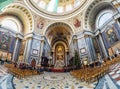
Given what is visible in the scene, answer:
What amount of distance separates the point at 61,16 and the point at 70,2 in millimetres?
4574

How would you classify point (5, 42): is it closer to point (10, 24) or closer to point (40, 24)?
point (10, 24)

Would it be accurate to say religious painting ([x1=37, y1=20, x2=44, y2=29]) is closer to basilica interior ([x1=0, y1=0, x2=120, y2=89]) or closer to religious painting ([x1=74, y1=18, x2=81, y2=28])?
basilica interior ([x1=0, y1=0, x2=120, y2=89])

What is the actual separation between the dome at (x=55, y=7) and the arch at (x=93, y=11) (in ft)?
4.65

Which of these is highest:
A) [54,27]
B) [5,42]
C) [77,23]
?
[54,27]

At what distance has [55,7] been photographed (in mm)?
18562

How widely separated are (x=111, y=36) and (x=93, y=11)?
576 centimetres

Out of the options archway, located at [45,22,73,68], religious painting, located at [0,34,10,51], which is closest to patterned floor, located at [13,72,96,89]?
religious painting, located at [0,34,10,51]

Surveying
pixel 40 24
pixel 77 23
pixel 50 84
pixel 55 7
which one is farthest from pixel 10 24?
pixel 50 84

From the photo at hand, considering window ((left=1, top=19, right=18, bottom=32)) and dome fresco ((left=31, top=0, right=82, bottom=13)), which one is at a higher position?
dome fresco ((left=31, top=0, right=82, bottom=13))

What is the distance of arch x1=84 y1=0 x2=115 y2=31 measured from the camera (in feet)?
56.9

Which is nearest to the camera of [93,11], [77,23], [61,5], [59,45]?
[93,11]

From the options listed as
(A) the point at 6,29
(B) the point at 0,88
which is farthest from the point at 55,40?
(B) the point at 0,88

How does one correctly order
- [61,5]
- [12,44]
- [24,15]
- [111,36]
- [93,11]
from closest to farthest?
[111,36] < [12,44] < [93,11] < [24,15] < [61,5]

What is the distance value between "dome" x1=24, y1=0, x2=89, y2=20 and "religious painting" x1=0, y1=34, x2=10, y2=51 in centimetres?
613
